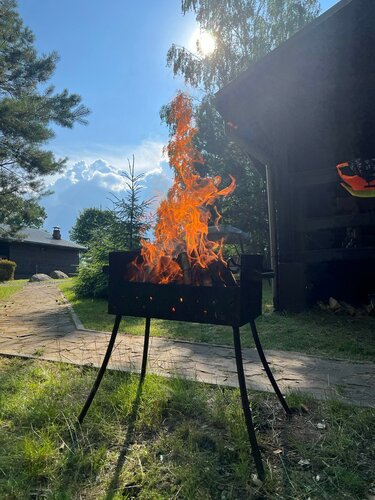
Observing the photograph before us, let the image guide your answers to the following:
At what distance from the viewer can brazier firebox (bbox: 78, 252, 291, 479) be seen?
2111 millimetres

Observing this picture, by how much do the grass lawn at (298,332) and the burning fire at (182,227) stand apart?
8.27 ft

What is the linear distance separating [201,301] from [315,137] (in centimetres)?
530

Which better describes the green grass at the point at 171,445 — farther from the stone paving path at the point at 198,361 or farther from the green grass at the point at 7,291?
the green grass at the point at 7,291

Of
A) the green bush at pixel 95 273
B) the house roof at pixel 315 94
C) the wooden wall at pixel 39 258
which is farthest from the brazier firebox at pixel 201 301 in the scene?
the wooden wall at pixel 39 258

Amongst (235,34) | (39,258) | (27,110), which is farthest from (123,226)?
(39,258)

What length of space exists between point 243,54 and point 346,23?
12.5 meters

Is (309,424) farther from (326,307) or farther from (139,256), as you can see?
(326,307)

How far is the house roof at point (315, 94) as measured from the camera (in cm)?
551

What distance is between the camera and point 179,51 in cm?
1664

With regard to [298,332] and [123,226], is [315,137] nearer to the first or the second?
[298,332]

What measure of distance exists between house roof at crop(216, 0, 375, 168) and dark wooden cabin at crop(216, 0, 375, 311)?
2 centimetres

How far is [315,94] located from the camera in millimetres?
6117

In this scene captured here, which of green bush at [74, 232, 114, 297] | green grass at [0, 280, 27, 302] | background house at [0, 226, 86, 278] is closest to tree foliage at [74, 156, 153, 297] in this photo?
green bush at [74, 232, 114, 297]

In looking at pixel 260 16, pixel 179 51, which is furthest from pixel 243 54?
pixel 179 51
